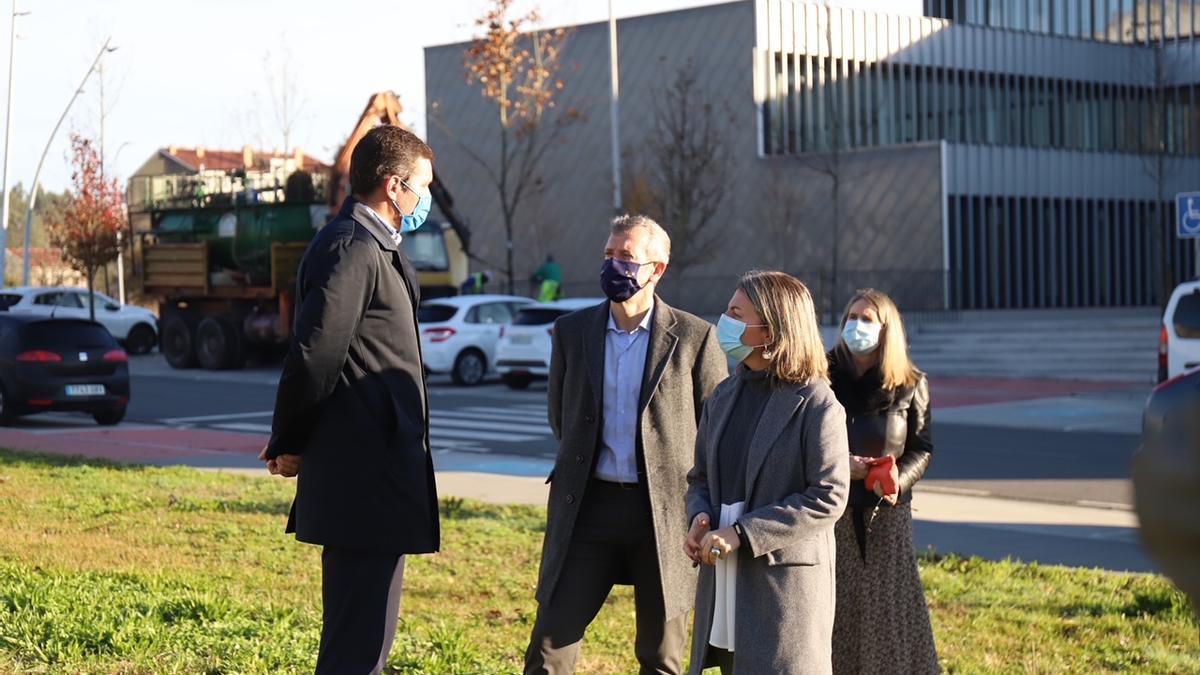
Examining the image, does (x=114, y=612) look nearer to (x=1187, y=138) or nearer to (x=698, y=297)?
(x=698, y=297)

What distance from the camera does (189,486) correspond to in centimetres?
1262

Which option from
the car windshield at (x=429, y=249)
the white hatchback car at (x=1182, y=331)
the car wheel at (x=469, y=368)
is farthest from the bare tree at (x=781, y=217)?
the white hatchback car at (x=1182, y=331)

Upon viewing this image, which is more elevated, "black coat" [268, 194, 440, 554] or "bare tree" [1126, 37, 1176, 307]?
"bare tree" [1126, 37, 1176, 307]

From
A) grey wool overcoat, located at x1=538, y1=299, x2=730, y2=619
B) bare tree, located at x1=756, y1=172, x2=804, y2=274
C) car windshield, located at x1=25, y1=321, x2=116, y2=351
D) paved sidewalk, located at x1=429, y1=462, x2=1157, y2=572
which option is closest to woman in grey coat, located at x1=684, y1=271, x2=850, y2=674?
grey wool overcoat, located at x1=538, y1=299, x2=730, y2=619

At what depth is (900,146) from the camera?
40.4m

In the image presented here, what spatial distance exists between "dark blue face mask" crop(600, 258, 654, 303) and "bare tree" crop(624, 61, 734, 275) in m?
35.1

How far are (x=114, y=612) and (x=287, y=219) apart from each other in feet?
83.2

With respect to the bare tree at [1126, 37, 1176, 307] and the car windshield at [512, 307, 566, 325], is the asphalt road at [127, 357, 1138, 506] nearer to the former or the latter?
the car windshield at [512, 307, 566, 325]

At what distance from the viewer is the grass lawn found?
6.25m

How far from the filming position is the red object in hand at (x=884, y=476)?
5703 millimetres

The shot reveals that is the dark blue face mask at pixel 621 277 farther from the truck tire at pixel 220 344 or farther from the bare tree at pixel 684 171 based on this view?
the bare tree at pixel 684 171

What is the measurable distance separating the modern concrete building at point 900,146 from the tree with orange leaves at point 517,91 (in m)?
0.73

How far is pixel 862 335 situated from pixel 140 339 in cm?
3691

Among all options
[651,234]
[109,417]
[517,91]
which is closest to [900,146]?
[517,91]
